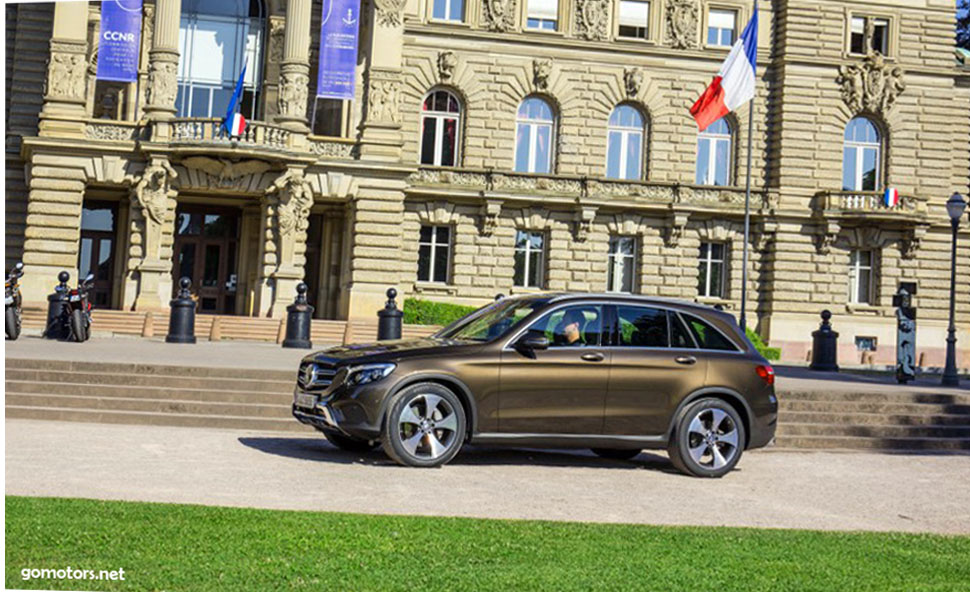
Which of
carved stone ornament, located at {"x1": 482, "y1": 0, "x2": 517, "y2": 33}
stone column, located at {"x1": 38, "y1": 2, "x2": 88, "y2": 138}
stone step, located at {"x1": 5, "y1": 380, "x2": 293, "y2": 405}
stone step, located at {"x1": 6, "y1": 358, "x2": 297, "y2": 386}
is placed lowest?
stone step, located at {"x1": 5, "y1": 380, "x2": 293, "y2": 405}

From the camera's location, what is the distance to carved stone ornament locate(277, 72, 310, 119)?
3841 cm

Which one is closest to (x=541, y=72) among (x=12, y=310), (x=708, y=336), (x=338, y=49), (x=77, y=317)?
(x=338, y=49)

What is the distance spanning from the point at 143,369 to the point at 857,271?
34.4 metres

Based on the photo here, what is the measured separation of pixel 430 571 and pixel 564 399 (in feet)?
19.4

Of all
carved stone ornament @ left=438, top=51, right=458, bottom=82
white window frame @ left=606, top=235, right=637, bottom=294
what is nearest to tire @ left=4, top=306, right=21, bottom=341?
carved stone ornament @ left=438, top=51, right=458, bottom=82

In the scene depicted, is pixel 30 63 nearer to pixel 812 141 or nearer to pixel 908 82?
pixel 812 141

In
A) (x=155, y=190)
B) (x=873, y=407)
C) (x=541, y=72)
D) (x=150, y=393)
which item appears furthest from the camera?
(x=541, y=72)

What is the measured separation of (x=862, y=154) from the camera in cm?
4544

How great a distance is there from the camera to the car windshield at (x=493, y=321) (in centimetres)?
1288

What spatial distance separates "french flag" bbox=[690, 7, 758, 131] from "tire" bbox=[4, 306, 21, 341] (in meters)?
19.9

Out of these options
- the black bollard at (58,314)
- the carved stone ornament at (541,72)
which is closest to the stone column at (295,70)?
the carved stone ornament at (541,72)

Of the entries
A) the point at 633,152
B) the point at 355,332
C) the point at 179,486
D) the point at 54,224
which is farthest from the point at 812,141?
the point at 179,486

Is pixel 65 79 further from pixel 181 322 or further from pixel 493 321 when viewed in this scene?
pixel 493 321

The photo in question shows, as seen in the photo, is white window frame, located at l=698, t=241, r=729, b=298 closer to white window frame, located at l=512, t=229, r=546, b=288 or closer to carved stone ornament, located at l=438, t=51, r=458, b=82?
white window frame, located at l=512, t=229, r=546, b=288
